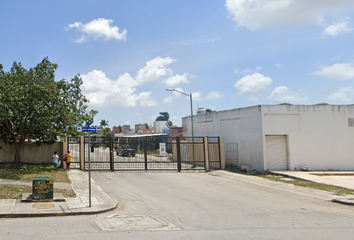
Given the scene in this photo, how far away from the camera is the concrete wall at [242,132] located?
22719 millimetres

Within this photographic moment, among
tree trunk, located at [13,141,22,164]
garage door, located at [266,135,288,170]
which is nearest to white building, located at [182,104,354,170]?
garage door, located at [266,135,288,170]

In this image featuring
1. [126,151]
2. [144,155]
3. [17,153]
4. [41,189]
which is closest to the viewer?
[41,189]

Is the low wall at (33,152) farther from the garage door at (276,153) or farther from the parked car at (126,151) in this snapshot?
the garage door at (276,153)

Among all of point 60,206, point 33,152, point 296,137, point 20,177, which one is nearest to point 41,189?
point 60,206

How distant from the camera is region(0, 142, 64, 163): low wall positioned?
20984 mm

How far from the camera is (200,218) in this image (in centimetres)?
910

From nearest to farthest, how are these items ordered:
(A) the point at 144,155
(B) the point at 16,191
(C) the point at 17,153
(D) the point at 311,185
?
(B) the point at 16,191 → (D) the point at 311,185 → (C) the point at 17,153 → (A) the point at 144,155

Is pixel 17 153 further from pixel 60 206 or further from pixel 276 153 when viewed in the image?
pixel 276 153

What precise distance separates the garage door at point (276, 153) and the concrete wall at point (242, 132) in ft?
2.07

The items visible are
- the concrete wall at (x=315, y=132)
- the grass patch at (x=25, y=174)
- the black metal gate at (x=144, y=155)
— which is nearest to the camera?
the grass patch at (x=25, y=174)

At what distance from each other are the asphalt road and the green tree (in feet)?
20.1

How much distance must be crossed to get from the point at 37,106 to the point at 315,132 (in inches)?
754

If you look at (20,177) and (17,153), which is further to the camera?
(17,153)

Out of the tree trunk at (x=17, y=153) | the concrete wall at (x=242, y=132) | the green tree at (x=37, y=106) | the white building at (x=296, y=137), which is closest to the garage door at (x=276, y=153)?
the white building at (x=296, y=137)
